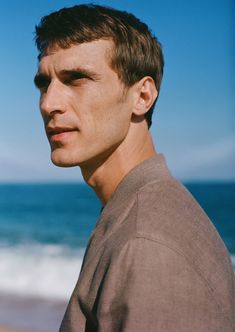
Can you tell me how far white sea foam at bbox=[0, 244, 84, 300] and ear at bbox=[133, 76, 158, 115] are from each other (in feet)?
33.9

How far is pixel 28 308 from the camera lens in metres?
10.2

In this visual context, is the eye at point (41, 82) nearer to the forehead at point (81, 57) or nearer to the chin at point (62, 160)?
the forehead at point (81, 57)

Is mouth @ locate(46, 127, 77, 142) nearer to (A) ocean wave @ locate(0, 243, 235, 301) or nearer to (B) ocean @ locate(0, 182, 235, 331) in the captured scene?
(B) ocean @ locate(0, 182, 235, 331)

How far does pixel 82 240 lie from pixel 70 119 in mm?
31356

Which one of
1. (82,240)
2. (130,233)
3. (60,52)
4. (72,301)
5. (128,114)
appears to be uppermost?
(60,52)

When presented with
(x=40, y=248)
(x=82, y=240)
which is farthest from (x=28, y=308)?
(x=82, y=240)

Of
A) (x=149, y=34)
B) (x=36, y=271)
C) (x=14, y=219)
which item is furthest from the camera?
(x=14, y=219)

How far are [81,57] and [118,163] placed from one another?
37 cm

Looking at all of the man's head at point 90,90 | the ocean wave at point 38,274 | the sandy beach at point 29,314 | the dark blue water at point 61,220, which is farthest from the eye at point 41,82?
the dark blue water at point 61,220

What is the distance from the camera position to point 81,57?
186 cm

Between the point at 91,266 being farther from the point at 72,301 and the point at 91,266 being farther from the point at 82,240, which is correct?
the point at 82,240

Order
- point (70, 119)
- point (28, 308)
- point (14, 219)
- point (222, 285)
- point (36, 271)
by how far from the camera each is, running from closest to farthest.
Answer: point (222, 285), point (70, 119), point (28, 308), point (36, 271), point (14, 219)

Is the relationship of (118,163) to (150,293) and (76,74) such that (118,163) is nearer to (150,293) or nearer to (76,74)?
(76,74)

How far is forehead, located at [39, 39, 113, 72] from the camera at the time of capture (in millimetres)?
1847
